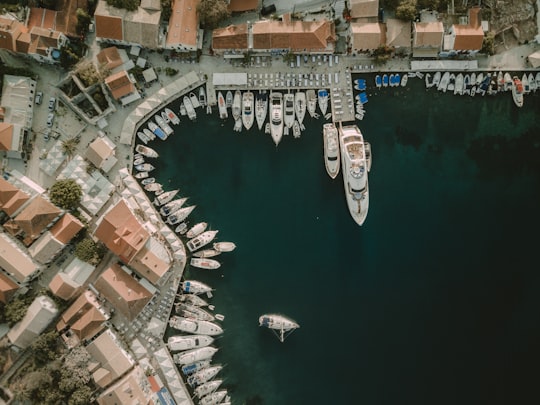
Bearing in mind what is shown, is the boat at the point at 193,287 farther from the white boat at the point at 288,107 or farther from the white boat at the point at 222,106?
the white boat at the point at 288,107

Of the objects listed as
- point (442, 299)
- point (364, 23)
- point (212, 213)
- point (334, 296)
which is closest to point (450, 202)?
point (442, 299)

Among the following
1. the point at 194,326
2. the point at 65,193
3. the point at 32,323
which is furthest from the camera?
the point at 194,326

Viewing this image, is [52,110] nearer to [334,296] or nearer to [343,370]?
[334,296]

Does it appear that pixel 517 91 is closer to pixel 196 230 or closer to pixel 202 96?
pixel 202 96

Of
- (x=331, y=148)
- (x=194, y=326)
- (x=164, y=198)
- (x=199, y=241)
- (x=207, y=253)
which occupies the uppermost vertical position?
(x=331, y=148)

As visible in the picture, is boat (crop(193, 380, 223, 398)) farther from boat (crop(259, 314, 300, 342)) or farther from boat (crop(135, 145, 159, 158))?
boat (crop(135, 145, 159, 158))

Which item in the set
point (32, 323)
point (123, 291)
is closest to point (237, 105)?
point (123, 291)
